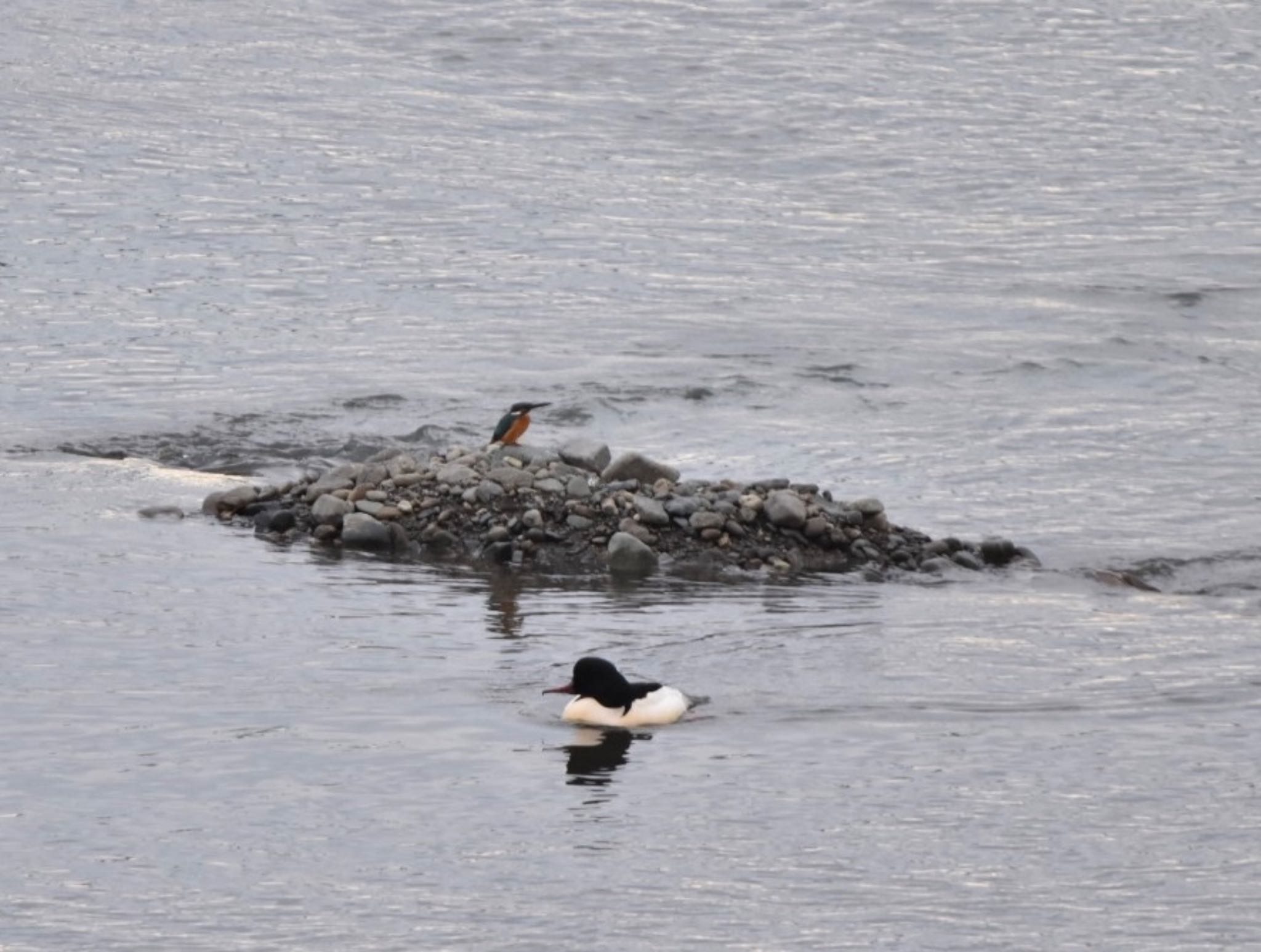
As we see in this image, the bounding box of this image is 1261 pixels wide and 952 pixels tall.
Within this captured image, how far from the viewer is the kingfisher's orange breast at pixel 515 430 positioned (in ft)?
49.9

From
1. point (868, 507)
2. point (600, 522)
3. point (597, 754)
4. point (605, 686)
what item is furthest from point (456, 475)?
point (597, 754)

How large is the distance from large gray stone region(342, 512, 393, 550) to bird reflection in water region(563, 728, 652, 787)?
13.0 ft

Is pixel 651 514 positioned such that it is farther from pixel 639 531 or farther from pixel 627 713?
pixel 627 713

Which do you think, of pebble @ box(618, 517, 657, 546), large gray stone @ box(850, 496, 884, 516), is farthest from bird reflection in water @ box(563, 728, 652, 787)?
large gray stone @ box(850, 496, 884, 516)

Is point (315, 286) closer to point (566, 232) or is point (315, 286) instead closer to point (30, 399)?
point (566, 232)

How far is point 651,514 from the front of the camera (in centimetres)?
1405

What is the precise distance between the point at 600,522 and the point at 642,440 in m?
3.82

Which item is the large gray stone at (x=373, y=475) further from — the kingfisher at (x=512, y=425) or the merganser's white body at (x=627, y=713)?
the merganser's white body at (x=627, y=713)

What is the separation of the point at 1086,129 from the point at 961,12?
20.0 ft

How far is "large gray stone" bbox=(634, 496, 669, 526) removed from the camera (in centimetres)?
1405

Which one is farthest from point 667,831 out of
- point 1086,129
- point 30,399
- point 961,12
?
point 961,12

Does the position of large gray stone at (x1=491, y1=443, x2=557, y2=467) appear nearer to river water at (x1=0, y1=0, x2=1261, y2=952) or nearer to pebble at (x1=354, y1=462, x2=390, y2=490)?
pebble at (x1=354, y1=462, x2=390, y2=490)

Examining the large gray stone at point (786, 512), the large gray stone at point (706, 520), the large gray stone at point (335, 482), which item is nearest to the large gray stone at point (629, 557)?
the large gray stone at point (706, 520)

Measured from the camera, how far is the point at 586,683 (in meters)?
10.6
